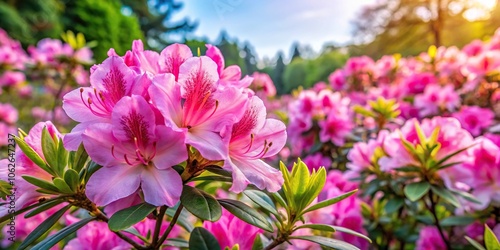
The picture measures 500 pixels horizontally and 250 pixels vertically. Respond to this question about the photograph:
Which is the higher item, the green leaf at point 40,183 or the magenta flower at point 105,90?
the magenta flower at point 105,90

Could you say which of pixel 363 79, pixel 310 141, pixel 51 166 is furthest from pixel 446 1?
pixel 51 166

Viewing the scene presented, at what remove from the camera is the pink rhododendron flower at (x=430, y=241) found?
3.75 feet

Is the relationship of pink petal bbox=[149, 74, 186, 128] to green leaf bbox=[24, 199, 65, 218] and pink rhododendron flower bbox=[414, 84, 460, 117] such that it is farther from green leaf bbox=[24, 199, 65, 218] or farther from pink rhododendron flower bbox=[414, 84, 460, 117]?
pink rhododendron flower bbox=[414, 84, 460, 117]

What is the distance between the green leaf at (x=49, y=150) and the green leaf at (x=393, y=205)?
2.85ft

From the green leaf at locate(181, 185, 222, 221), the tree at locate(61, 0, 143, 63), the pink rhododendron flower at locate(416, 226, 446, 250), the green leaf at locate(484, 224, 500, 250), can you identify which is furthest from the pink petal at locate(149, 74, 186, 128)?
the tree at locate(61, 0, 143, 63)

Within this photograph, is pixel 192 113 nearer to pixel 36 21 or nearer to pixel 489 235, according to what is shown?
pixel 489 235

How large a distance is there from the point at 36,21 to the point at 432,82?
43.2 feet

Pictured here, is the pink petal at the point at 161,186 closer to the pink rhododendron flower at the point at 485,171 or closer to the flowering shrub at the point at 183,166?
the flowering shrub at the point at 183,166

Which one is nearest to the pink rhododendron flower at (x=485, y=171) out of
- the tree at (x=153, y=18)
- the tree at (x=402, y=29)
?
the tree at (x=402, y=29)

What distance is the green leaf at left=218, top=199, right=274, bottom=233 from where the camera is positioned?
566 mm

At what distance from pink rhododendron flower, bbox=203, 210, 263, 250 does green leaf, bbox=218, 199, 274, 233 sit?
102mm

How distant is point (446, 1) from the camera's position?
10625mm

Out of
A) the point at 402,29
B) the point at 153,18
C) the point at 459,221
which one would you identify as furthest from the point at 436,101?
the point at 153,18

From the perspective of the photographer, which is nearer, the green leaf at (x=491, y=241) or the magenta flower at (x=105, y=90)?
the magenta flower at (x=105, y=90)
